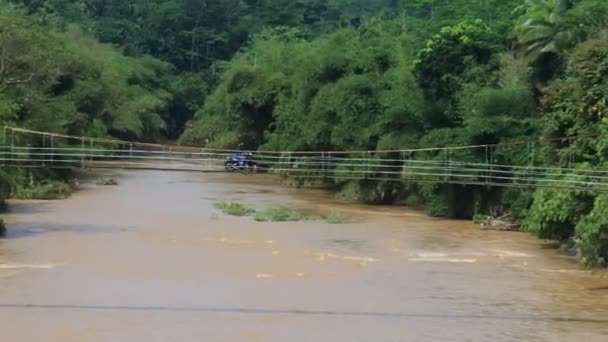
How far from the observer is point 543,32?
103ft

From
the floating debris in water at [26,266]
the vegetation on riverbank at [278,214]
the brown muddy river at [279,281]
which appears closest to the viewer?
the brown muddy river at [279,281]

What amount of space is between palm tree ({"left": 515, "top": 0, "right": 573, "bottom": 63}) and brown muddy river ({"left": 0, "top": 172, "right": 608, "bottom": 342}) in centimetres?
537

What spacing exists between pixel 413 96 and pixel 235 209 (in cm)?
696

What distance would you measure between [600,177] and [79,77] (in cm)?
2866

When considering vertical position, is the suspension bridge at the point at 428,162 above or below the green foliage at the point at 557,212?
above

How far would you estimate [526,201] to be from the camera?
2977cm

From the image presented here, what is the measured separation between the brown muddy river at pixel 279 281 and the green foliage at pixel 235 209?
0.55 meters

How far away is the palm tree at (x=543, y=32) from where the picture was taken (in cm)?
3100

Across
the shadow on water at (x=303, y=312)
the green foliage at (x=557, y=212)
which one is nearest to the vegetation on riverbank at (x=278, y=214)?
the green foliage at (x=557, y=212)

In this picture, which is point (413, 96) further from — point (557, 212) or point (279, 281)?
point (279, 281)

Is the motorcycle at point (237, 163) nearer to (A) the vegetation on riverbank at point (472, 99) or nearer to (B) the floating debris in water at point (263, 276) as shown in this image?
(A) the vegetation on riverbank at point (472, 99)

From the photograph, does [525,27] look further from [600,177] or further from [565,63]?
[600,177]

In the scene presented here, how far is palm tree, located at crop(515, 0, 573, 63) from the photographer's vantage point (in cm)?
3100

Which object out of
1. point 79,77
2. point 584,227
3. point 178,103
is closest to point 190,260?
point 584,227
